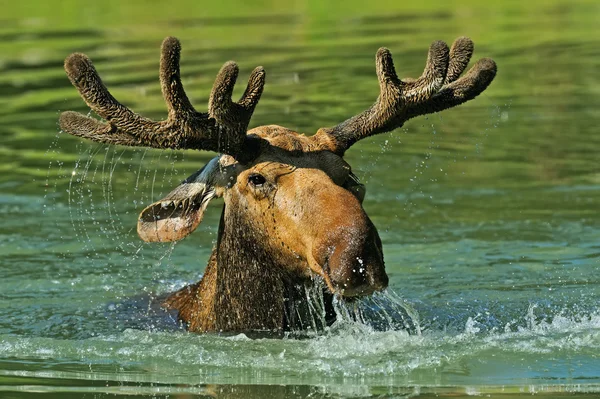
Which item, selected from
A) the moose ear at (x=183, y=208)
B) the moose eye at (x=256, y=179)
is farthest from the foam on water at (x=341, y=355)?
the moose eye at (x=256, y=179)

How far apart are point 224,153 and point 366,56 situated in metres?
15.4

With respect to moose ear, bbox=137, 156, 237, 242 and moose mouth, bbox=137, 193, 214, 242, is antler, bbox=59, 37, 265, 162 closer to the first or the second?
moose ear, bbox=137, 156, 237, 242

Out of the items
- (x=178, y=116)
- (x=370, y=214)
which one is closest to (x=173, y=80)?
(x=178, y=116)

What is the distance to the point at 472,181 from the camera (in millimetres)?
13938

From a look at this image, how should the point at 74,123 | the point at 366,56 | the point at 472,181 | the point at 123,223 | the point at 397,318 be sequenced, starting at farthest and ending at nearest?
the point at 366,56, the point at 472,181, the point at 123,223, the point at 397,318, the point at 74,123

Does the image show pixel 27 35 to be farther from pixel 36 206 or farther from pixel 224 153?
pixel 224 153

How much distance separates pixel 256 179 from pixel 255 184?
0.10 ft

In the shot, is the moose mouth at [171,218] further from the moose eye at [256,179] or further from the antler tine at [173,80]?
the antler tine at [173,80]

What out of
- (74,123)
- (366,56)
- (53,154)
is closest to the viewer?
(74,123)

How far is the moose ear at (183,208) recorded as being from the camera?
326 inches

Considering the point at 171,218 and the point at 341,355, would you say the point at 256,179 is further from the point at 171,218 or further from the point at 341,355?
the point at 341,355

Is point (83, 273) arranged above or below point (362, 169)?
below

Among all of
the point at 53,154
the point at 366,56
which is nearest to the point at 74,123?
the point at 53,154

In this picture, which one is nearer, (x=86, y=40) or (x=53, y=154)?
(x=53, y=154)
